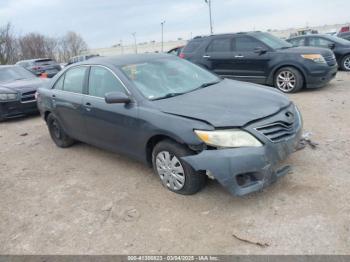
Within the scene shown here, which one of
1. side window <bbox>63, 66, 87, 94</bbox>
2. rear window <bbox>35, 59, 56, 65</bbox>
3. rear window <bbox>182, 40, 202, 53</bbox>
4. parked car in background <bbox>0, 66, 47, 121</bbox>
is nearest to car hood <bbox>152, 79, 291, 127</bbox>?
side window <bbox>63, 66, 87, 94</bbox>

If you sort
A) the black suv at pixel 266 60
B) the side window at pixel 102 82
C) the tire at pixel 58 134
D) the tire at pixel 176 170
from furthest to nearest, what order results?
the black suv at pixel 266 60 < the tire at pixel 58 134 < the side window at pixel 102 82 < the tire at pixel 176 170

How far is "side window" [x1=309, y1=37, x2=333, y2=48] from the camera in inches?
474

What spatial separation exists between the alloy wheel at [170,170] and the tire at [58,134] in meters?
2.57

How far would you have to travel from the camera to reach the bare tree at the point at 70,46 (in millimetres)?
47469

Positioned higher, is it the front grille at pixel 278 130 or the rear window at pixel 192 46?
the rear window at pixel 192 46

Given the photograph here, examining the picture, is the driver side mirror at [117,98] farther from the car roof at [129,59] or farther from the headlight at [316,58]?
the headlight at [316,58]

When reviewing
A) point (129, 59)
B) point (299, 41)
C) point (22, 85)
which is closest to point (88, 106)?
point (129, 59)

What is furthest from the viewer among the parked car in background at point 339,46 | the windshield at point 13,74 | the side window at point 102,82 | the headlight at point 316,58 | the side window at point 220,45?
the parked car in background at point 339,46

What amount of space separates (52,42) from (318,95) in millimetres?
42285

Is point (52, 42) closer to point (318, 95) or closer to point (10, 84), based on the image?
point (10, 84)

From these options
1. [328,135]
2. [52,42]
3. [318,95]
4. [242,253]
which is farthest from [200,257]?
[52,42]

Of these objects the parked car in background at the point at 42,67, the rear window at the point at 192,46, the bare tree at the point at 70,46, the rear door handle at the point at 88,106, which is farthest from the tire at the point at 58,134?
the bare tree at the point at 70,46

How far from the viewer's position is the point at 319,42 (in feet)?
40.3

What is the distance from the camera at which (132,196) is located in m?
4.06
